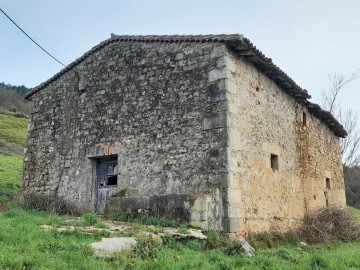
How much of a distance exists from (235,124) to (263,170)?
1.67m

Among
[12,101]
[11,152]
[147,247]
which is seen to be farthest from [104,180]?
[12,101]

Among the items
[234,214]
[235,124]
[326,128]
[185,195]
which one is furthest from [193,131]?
[326,128]

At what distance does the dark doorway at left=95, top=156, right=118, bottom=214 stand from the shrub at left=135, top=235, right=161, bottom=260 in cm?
401

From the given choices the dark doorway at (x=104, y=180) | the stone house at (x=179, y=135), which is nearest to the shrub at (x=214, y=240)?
the stone house at (x=179, y=135)

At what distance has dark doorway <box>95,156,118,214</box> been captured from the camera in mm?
10000

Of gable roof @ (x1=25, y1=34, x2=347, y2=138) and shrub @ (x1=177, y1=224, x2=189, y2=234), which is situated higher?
gable roof @ (x1=25, y1=34, x2=347, y2=138)

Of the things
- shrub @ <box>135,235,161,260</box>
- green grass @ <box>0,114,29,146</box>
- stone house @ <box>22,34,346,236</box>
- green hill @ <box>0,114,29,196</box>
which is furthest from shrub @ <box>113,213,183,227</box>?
green grass @ <box>0,114,29,146</box>

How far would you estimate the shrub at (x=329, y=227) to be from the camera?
9.98m

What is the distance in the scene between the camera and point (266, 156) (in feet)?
31.2

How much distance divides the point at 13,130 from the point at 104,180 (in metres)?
30.1

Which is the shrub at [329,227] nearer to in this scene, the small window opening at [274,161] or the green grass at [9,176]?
the small window opening at [274,161]

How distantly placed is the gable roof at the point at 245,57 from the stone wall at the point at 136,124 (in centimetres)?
16

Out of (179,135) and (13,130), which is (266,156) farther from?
(13,130)

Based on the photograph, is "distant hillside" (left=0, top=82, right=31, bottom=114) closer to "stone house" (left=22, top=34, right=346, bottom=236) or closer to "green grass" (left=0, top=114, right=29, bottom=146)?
"green grass" (left=0, top=114, right=29, bottom=146)
